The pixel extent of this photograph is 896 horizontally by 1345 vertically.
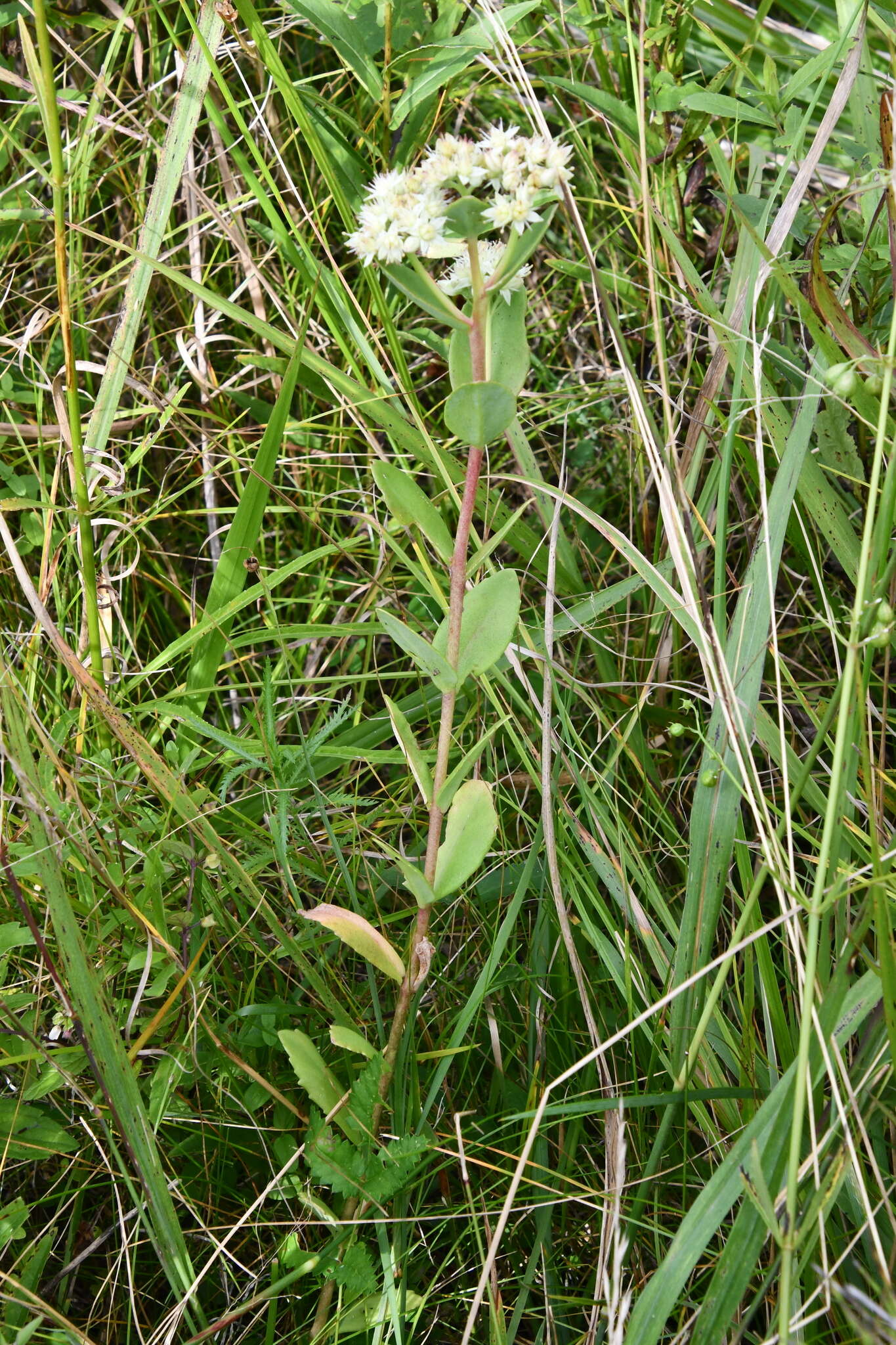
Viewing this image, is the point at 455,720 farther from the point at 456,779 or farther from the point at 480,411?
the point at 480,411

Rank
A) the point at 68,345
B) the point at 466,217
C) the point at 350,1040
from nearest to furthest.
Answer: the point at 466,217, the point at 350,1040, the point at 68,345

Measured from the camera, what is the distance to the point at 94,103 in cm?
159

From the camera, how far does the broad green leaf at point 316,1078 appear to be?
980 millimetres

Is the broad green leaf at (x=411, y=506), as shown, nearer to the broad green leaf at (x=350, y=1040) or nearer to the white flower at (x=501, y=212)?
the white flower at (x=501, y=212)

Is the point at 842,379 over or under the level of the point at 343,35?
under

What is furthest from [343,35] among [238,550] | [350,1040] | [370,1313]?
[370,1313]

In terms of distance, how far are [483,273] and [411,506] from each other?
0.22 metres

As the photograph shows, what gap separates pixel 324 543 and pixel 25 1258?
1088 millimetres

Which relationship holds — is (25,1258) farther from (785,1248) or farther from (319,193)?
(319,193)

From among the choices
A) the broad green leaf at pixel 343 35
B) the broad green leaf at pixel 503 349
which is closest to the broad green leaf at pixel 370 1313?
the broad green leaf at pixel 503 349

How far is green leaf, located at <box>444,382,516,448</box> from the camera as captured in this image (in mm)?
833

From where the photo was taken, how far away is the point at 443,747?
980mm

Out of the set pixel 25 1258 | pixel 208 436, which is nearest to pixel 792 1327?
pixel 25 1258

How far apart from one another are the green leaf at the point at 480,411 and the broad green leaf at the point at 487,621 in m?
0.13
